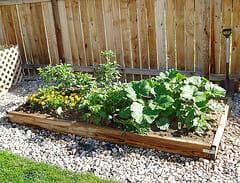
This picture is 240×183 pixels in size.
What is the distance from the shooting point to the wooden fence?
177 inches

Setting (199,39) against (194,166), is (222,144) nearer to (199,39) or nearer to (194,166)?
(194,166)

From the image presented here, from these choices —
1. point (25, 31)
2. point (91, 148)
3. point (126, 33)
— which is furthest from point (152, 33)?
point (25, 31)

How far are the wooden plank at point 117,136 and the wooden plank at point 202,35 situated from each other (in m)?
1.71

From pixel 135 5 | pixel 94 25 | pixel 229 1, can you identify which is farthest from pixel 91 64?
pixel 229 1

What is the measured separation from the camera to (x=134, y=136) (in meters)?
3.43

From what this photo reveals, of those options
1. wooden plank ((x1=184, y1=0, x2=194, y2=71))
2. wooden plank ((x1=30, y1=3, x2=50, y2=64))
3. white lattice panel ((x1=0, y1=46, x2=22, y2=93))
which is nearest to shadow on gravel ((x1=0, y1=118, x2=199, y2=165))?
white lattice panel ((x1=0, y1=46, x2=22, y2=93))

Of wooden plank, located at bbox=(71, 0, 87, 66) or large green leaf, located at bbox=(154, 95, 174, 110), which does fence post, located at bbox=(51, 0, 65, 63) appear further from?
large green leaf, located at bbox=(154, 95, 174, 110)

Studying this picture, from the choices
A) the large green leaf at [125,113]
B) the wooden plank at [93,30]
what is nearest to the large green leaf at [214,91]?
the large green leaf at [125,113]

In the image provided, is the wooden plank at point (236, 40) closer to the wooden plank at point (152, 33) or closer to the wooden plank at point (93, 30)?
the wooden plank at point (152, 33)

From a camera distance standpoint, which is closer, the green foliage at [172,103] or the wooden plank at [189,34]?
the green foliage at [172,103]

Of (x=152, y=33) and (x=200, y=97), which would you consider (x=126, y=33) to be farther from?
(x=200, y=97)

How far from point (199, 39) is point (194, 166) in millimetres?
2121

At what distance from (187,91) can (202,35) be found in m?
1.36

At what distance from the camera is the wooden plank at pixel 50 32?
559cm
